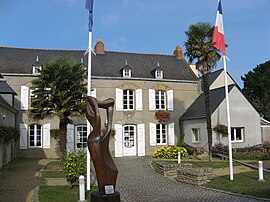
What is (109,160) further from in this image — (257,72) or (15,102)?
(257,72)

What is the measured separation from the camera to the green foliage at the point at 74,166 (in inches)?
410

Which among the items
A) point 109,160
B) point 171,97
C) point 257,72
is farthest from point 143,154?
point 257,72

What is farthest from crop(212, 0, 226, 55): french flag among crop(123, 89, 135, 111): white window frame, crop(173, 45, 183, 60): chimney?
crop(173, 45, 183, 60): chimney

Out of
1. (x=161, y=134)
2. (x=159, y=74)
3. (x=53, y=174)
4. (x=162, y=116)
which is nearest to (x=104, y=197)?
(x=53, y=174)

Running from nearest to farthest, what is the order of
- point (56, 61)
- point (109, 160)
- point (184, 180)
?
point (109, 160) < point (184, 180) < point (56, 61)

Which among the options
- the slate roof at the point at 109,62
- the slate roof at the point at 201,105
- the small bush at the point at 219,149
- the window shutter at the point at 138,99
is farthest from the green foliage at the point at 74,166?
the slate roof at the point at 109,62

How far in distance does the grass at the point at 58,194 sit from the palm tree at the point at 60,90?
4820 mm

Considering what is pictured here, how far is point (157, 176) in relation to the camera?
44.4 ft

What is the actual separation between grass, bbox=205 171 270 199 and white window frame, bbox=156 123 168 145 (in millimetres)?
10657

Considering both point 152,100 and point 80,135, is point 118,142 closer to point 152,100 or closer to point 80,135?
point 80,135

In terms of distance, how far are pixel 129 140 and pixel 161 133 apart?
2.67 meters

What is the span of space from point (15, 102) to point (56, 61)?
24.2ft

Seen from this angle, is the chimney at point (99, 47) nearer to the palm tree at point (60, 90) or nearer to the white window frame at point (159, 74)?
the white window frame at point (159, 74)

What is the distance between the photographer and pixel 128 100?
74.6ft
